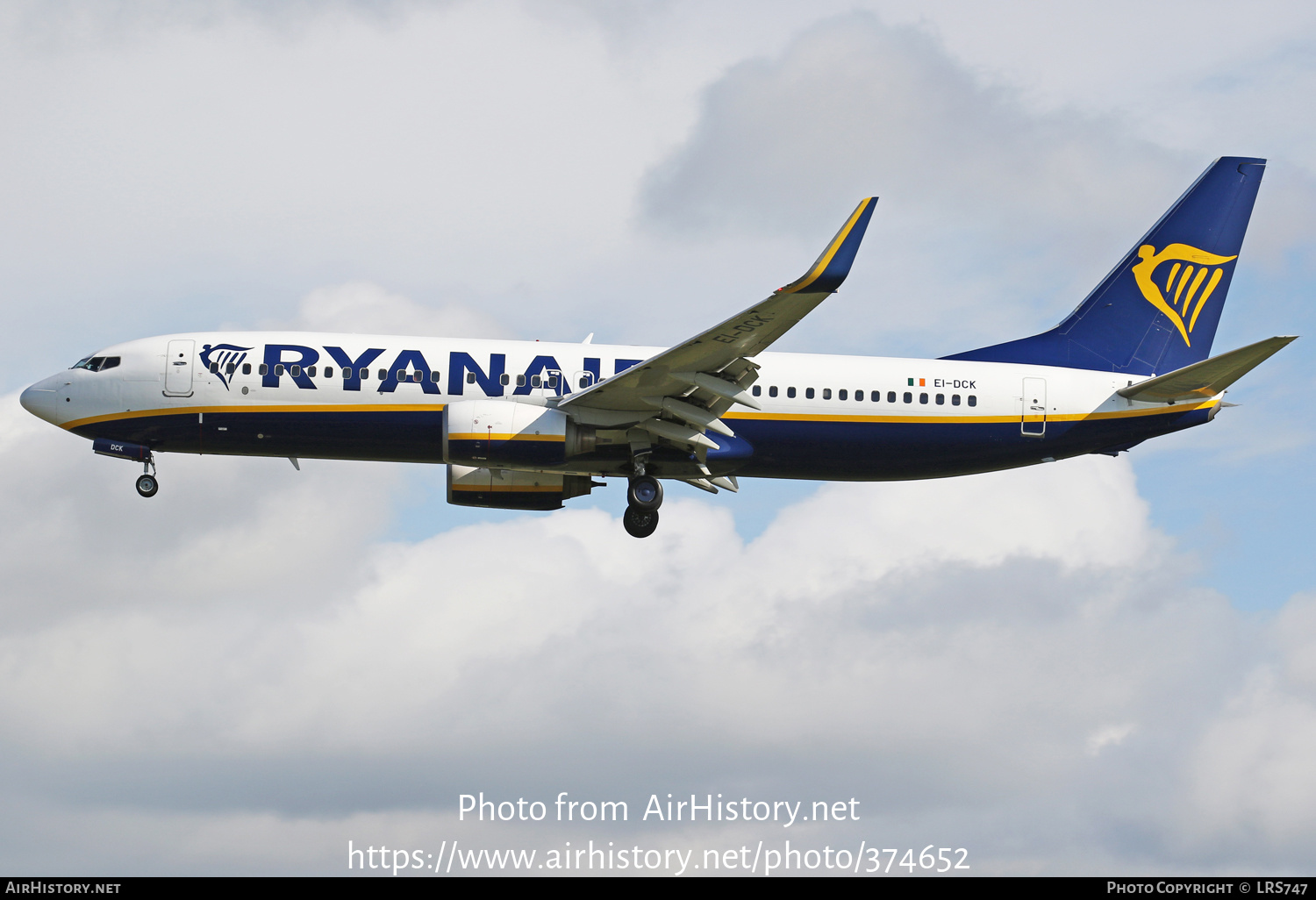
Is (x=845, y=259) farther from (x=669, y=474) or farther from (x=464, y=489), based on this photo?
(x=464, y=489)

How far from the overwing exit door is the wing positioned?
764 centimetres

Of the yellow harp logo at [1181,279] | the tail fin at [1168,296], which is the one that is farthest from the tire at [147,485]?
the yellow harp logo at [1181,279]

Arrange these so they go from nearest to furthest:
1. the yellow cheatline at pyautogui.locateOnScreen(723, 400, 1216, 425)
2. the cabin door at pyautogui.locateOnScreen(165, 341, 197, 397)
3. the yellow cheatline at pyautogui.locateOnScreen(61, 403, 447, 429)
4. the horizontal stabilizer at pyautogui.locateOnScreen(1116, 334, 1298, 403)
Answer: the horizontal stabilizer at pyautogui.locateOnScreen(1116, 334, 1298, 403) → the yellow cheatline at pyautogui.locateOnScreen(61, 403, 447, 429) → the cabin door at pyautogui.locateOnScreen(165, 341, 197, 397) → the yellow cheatline at pyautogui.locateOnScreen(723, 400, 1216, 425)

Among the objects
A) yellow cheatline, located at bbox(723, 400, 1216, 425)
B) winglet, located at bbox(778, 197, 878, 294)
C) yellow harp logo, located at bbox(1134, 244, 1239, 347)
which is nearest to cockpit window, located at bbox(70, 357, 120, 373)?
yellow cheatline, located at bbox(723, 400, 1216, 425)

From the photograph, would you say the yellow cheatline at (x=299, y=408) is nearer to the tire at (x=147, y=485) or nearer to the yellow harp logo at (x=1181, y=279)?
the tire at (x=147, y=485)

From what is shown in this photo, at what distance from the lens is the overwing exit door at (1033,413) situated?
126 ft

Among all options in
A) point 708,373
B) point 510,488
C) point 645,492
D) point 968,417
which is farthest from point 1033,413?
point 510,488

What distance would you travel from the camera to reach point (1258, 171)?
43.5 metres

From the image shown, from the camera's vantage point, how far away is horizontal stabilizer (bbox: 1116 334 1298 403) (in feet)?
114

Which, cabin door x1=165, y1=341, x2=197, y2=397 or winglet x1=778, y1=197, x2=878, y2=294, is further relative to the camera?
cabin door x1=165, y1=341, x2=197, y2=397

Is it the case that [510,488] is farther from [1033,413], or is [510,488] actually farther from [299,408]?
[1033,413]

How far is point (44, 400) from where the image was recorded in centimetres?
3738

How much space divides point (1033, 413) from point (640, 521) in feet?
35.7

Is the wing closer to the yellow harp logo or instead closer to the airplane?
the airplane
